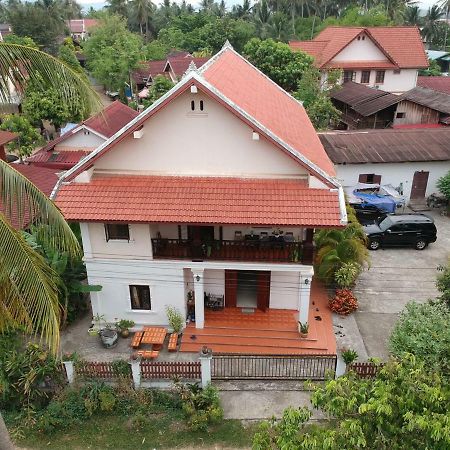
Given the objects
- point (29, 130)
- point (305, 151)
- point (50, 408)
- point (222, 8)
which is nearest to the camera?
point (50, 408)

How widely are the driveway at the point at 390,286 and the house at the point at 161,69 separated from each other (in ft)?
120

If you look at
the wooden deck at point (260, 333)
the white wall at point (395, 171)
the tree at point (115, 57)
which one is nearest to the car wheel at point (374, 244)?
the white wall at point (395, 171)

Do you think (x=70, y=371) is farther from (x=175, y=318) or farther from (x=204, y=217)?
(x=204, y=217)

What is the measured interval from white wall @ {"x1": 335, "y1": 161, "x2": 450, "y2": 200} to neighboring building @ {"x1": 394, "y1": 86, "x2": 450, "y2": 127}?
892 cm

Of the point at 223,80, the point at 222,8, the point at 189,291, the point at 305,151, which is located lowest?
the point at 189,291

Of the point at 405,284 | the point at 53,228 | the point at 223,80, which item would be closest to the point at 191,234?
the point at 223,80

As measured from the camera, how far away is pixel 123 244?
50.9 feet

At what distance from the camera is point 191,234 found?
1619cm

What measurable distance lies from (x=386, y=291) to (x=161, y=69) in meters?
46.6

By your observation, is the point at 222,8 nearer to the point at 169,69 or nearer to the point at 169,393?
the point at 169,69

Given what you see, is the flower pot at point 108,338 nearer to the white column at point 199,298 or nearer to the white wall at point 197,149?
the white column at point 199,298

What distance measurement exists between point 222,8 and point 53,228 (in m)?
94.9

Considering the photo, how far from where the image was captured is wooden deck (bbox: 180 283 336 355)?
15664 mm

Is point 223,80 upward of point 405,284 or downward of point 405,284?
upward
